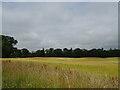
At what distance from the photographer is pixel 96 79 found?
5070mm

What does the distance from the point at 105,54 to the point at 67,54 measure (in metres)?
8.57

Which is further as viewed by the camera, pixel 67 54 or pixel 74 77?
pixel 67 54

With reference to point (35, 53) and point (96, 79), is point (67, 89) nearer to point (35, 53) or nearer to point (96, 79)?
point (96, 79)

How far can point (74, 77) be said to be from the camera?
17.5 feet

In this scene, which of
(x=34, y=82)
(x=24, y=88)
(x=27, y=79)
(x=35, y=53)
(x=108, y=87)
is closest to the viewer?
(x=108, y=87)

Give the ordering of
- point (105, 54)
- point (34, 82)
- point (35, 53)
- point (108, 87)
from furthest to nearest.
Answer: point (35, 53)
point (105, 54)
point (34, 82)
point (108, 87)

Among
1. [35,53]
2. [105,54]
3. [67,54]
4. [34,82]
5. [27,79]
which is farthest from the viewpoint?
[35,53]

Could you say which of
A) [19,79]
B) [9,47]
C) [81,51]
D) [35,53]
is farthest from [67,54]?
[19,79]

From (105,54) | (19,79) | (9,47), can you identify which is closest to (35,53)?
(9,47)

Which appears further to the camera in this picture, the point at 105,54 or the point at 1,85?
the point at 105,54

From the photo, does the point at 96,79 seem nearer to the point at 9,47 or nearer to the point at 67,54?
the point at 67,54

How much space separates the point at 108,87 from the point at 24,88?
2.21 m

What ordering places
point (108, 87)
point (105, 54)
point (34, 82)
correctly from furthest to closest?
point (105, 54)
point (34, 82)
point (108, 87)

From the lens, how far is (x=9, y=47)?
4281cm
